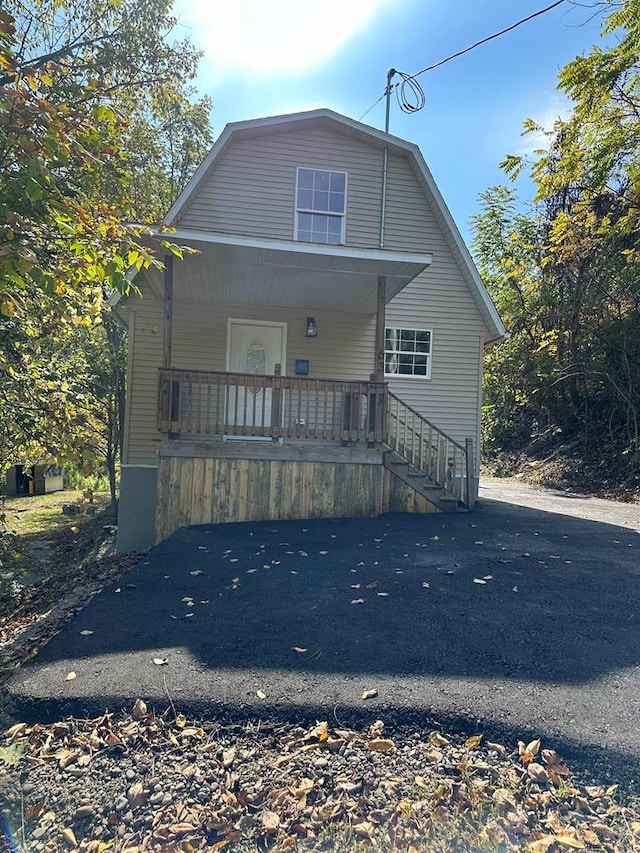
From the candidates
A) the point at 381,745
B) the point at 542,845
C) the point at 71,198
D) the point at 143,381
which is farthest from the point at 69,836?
the point at 143,381

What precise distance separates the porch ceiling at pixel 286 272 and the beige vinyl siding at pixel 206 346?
24cm

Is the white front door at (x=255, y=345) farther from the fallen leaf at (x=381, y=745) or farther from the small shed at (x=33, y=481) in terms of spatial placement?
the small shed at (x=33, y=481)

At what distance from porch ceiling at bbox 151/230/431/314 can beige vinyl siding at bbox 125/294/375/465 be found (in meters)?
0.24

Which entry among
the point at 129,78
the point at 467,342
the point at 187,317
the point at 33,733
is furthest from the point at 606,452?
the point at 33,733

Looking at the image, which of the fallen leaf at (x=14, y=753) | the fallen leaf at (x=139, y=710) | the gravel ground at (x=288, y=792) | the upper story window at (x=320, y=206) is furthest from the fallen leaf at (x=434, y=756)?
the upper story window at (x=320, y=206)

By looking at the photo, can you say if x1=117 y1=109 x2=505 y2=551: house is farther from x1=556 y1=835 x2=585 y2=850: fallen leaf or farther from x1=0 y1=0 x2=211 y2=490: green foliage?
x1=556 y1=835 x2=585 y2=850: fallen leaf

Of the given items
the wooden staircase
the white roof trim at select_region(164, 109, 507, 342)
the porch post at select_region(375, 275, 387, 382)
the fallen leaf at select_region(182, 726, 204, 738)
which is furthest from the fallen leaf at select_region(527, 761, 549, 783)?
the white roof trim at select_region(164, 109, 507, 342)

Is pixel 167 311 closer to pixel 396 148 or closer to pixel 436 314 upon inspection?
pixel 436 314

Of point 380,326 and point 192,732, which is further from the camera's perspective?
point 380,326

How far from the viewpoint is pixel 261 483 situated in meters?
7.52

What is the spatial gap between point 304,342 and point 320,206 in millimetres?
2611

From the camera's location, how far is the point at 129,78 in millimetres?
9070

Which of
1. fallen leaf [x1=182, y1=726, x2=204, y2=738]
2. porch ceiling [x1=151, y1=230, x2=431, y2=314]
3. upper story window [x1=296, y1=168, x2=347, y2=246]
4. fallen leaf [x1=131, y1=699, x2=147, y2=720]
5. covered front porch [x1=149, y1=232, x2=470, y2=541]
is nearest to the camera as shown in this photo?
fallen leaf [x1=182, y1=726, x2=204, y2=738]

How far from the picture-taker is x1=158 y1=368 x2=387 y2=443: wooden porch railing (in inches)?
292
